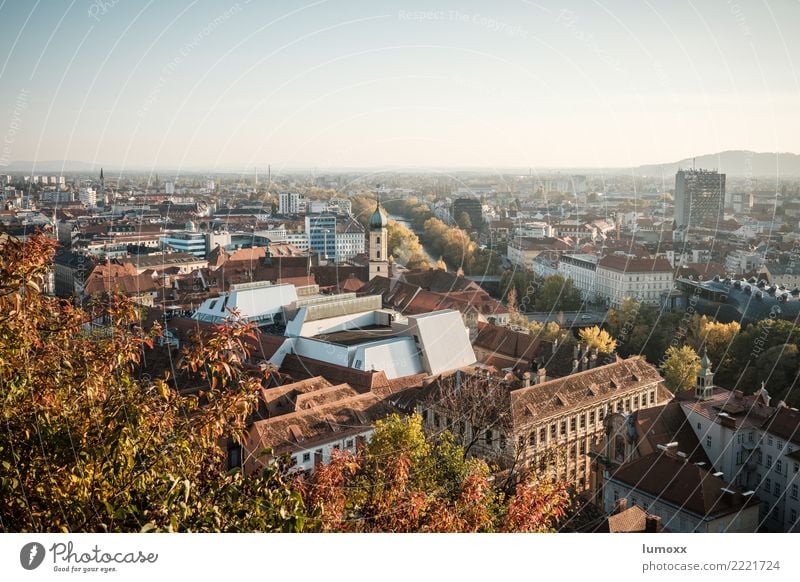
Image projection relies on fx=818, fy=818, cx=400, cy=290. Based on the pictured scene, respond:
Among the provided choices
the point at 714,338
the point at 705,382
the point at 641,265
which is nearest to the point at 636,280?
the point at 641,265

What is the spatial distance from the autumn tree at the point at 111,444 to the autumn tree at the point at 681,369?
8662 millimetres

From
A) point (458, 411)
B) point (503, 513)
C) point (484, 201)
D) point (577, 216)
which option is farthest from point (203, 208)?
point (503, 513)

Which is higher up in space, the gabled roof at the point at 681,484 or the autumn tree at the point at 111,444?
the autumn tree at the point at 111,444

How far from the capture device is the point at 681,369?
10.1 meters

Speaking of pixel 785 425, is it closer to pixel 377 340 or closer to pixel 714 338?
pixel 377 340

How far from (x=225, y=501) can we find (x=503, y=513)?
124 centimetres

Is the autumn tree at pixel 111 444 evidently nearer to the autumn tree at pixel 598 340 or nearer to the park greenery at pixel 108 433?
the park greenery at pixel 108 433

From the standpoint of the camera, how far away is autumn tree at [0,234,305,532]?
2053 millimetres

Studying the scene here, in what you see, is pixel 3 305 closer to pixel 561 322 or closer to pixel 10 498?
pixel 10 498

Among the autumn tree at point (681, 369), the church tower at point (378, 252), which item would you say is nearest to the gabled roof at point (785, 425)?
the autumn tree at point (681, 369)

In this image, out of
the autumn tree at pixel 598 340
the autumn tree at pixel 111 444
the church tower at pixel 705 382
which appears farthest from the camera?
the autumn tree at pixel 598 340

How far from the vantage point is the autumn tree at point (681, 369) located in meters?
10.0

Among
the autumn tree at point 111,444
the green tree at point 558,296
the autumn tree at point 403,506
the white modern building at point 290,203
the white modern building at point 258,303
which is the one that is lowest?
the green tree at point 558,296

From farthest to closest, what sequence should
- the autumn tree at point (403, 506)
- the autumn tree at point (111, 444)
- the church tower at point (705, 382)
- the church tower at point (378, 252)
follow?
the church tower at point (378, 252) → the church tower at point (705, 382) → the autumn tree at point (403, 506) → the autumn tree at point (111, 444)
